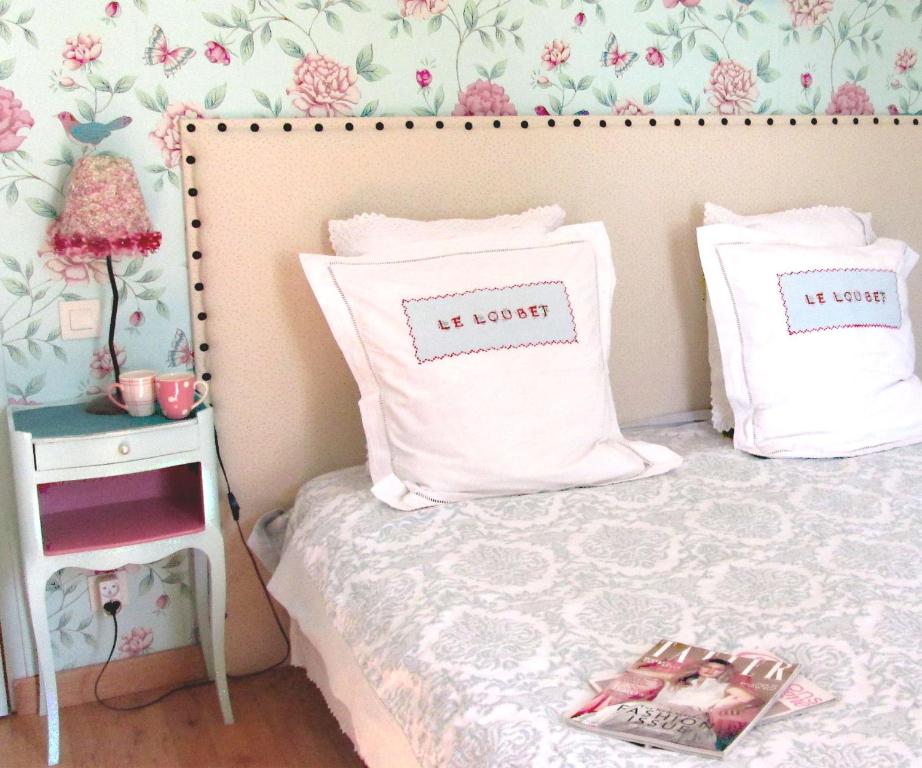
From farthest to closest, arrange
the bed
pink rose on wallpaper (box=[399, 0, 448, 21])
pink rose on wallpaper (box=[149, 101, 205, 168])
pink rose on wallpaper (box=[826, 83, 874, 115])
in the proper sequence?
pink rose on wallpaper (box=[826, 83, 874, 115]), pink rose on wallpaper (box=[399, 0, 448, 21]), pink rose on wallpaper (box=[149, 101, 205, 168]), the bed

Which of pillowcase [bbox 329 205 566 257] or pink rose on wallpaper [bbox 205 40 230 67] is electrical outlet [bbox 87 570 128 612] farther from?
pink rose on wallpaper [bbox 205 40 230 67]

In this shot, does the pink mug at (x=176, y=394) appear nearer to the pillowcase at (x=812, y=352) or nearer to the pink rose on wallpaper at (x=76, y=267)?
the pink rose on wallpaper at (x=76, y=267)

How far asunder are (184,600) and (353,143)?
1087mm

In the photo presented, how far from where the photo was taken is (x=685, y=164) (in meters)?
2.60

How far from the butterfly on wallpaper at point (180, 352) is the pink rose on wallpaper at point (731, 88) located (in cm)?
137

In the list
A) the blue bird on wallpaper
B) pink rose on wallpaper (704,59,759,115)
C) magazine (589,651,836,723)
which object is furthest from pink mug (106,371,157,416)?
pink rose on wallpaper (704,59,759,115)

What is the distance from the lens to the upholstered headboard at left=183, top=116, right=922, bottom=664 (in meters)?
2.27

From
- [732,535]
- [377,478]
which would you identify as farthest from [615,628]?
[377,478]

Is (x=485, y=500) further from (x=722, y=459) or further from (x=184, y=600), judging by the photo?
(x=184, y=600)

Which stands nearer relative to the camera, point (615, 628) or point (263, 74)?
point (615, 628)

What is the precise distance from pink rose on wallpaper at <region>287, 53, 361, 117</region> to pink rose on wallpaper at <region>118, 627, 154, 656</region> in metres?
1.20

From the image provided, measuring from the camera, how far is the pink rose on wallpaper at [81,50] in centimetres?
212

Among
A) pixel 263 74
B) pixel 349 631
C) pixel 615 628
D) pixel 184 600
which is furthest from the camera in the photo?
pixel 184 600

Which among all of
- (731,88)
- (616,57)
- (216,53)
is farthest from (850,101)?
(216,53)
